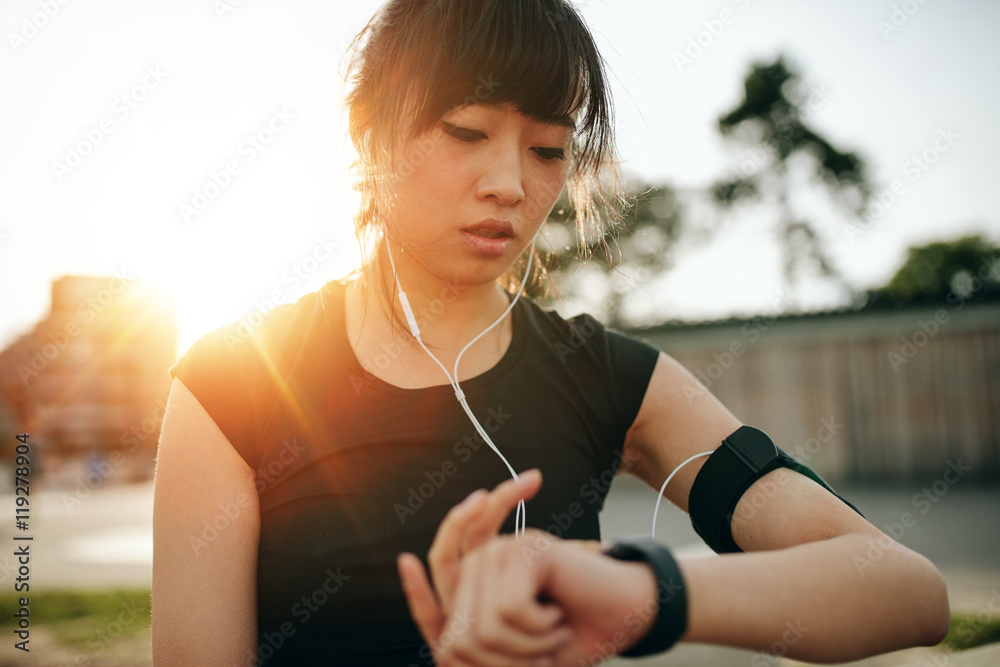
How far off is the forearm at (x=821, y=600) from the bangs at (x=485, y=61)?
0.91 metres

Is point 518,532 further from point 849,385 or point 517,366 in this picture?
point 849,385

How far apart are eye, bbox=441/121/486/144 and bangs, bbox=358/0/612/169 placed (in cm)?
3

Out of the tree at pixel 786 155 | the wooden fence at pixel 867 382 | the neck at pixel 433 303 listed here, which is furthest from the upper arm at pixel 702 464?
the tree at pixel 786 155

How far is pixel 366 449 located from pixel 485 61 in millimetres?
811

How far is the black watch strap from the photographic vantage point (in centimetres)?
75

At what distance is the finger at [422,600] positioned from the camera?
707 millimetres

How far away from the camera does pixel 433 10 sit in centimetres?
127

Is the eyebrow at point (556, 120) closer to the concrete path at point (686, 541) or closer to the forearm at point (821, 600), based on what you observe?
the forearm at point (821, 600)

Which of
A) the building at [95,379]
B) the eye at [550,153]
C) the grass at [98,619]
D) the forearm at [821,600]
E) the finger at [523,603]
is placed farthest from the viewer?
the building at [95,379]

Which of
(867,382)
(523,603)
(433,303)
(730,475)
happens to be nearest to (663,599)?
(523,603)

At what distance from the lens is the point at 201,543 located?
3.58 feet

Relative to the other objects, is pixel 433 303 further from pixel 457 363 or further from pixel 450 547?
pixel 450 547

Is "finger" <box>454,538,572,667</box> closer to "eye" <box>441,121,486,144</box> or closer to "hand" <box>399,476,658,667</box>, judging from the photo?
"hand" <box>399,476,658,667</box>

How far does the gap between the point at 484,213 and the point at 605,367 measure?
47 cm
